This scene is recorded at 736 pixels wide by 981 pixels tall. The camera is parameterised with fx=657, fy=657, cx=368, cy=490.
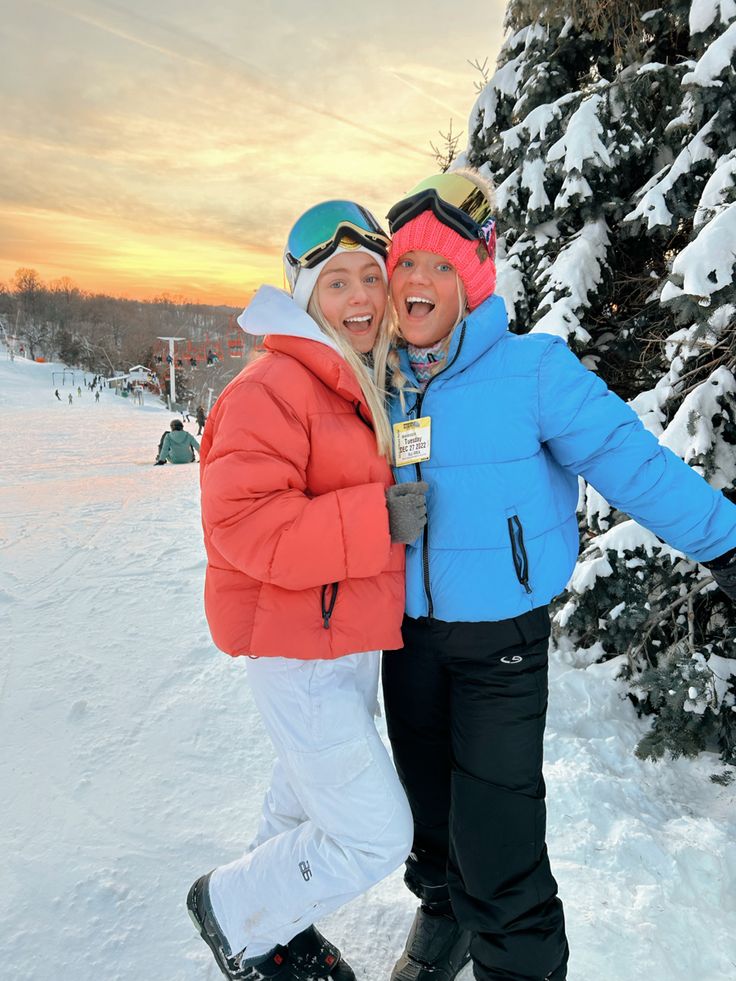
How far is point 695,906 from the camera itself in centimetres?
242

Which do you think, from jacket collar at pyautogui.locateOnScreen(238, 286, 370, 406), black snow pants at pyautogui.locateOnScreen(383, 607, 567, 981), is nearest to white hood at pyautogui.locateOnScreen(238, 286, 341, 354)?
jacket collar at pyautogui.locateOnScreen(238, 286, 370, 406)

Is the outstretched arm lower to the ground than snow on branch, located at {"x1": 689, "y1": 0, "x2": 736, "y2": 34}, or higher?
lower

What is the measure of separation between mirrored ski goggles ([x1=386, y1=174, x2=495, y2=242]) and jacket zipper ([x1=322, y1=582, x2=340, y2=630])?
119 centimetres

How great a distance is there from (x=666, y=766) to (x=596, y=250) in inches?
127

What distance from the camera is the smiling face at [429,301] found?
2111 millimetres

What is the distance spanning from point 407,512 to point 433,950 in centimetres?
150

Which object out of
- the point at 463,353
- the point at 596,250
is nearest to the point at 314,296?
the point at 463,353

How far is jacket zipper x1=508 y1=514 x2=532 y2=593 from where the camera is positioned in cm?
193

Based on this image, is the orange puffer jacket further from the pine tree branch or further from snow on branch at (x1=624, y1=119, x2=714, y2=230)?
snow on branch at (x1=624, y1=119, x2=714, y2=230)

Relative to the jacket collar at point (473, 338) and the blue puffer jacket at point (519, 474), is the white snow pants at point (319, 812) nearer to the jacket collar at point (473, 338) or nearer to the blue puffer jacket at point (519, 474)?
the blue puffer jacket at point (519, 474)

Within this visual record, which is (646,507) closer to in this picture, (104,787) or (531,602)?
(531,602)

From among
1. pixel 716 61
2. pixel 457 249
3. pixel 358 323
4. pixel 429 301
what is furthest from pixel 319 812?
pixel 716 61

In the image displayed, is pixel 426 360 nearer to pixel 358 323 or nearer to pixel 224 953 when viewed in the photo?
pixel 358 323

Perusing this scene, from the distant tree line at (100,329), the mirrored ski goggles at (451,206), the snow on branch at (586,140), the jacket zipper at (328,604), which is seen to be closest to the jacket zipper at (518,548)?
the jacket zipper at (328,604)
